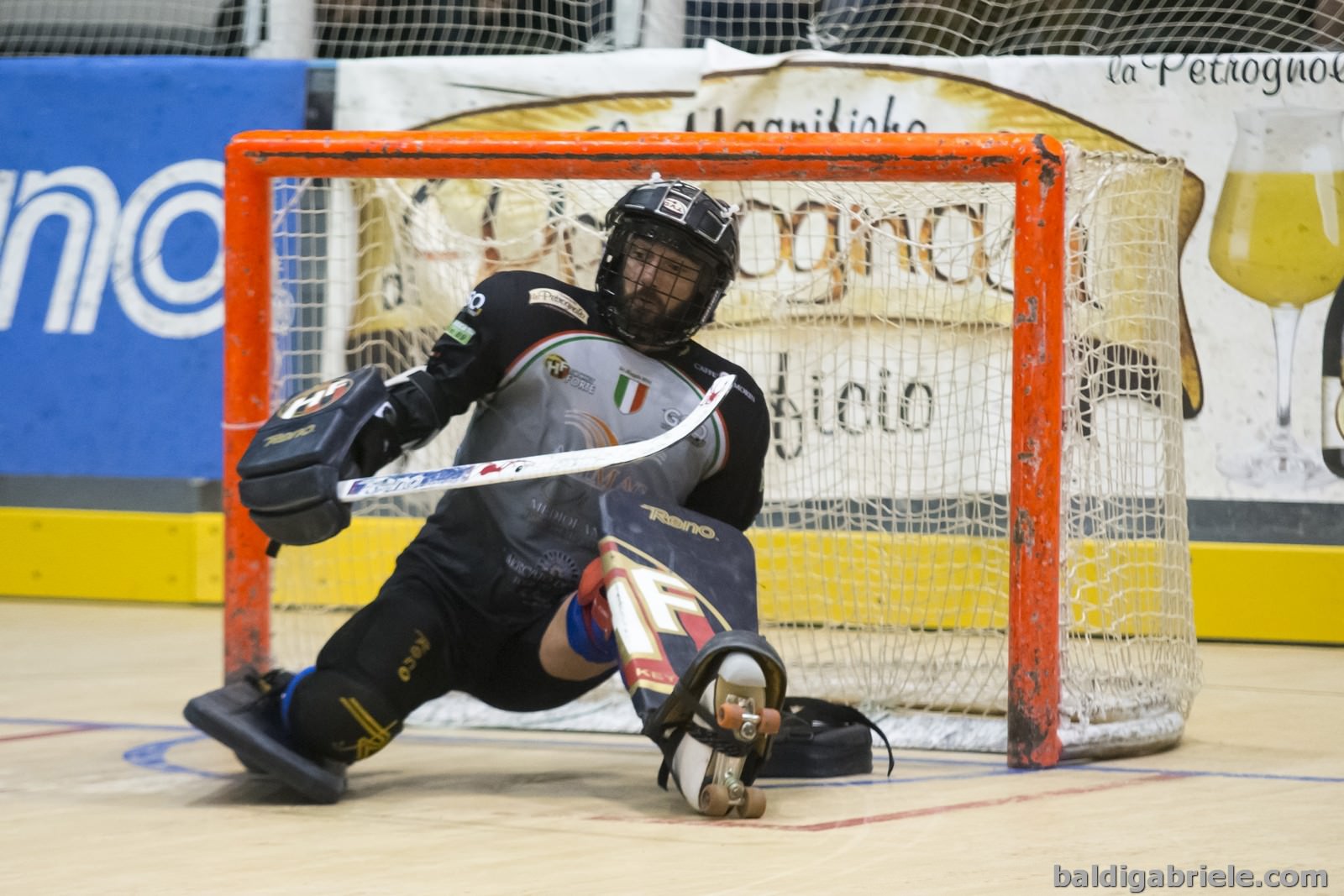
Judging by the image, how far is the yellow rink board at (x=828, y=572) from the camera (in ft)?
15.1

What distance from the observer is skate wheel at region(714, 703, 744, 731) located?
8.36ft

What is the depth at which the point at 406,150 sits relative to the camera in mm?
3578

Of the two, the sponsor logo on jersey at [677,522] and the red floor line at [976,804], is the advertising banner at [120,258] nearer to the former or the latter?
the sponsor logo on jersey at [677,522]

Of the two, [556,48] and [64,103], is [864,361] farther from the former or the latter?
[64,103]

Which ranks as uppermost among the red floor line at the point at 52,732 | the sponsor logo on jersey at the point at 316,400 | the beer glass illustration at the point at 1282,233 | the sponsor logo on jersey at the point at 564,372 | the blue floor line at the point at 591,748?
the beer glass illustration at the point at 1282,233

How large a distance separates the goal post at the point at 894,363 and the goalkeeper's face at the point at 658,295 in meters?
0.39

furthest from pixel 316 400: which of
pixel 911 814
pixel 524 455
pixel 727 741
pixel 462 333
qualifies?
pixel 911 814

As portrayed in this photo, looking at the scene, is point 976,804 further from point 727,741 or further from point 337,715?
point 337,715

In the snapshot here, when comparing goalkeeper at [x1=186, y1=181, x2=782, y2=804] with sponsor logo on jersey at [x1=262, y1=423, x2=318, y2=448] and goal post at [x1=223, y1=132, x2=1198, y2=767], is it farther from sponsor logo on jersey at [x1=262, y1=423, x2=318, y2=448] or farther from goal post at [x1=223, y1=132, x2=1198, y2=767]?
goal post at [x1=223, y1=132, x2=1198, y2=767]

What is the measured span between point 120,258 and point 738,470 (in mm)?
3726

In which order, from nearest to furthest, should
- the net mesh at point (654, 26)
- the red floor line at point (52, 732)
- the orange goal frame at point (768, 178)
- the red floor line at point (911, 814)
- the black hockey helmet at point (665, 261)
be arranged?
the red floor line at point (911, 814)
the black hockey helmet at point (665, 261)
the orange goal frame at point (768, 178)
the red floor line at point (52, 732)
the net mesh at point (654, 26)

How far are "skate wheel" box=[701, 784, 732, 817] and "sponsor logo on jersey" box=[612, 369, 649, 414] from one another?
82 cm

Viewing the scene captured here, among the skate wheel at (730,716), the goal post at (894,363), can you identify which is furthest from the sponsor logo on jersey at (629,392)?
the skate wheel at (730,716)

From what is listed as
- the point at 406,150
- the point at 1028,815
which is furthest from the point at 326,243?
the point at 1028,815
